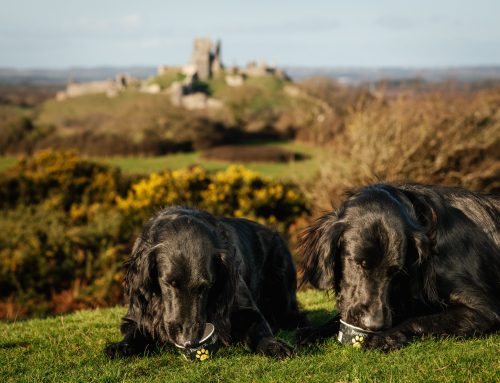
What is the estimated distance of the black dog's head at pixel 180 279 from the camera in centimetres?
481

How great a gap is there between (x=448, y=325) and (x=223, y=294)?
1894 mm

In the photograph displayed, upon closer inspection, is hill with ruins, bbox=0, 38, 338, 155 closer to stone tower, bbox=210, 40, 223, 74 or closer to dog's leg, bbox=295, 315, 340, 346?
dog's leg, bbox=295, 315, 340, 346

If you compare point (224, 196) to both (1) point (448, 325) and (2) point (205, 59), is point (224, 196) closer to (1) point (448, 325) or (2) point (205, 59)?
(1) point (448, 325)

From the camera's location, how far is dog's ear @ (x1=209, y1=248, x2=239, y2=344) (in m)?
5.23

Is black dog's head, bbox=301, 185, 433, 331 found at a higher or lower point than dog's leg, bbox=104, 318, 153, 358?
higher

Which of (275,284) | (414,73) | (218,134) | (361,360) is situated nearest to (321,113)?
(218,134)

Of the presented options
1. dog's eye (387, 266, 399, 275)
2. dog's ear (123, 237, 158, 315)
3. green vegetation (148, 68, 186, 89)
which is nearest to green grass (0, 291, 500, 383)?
dog's ear (123, 237, 158, 315)

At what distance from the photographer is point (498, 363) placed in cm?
428

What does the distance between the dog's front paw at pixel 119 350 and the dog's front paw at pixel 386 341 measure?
1.97m

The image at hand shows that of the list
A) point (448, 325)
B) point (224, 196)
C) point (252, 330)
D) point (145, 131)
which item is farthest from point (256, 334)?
point (145, 131)

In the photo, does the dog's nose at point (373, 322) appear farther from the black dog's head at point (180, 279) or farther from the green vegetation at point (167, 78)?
the green vegetation at point (167, 78)

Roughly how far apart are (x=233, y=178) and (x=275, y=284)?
35.7 ft

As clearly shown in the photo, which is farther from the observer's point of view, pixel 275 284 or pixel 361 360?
pixel 275 284

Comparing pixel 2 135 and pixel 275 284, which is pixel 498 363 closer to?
pixel 275 284
